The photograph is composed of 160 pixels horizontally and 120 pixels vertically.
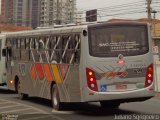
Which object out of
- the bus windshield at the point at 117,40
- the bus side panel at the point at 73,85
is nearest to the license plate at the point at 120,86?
the bus windshield at the point at 117,40

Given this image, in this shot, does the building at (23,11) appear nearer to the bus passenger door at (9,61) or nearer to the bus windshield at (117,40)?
the bus passenger door at (9,61)

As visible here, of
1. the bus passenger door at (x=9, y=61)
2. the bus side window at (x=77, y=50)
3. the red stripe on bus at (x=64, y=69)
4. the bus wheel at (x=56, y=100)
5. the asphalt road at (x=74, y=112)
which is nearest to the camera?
the asphalt road at (x=74, y=112)

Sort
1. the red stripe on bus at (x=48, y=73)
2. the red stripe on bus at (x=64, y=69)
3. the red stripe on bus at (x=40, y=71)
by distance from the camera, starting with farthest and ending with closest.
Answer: the red stripe on bus at (x=40, y=71)
the red stripe on bus at (x=48, y=73)
the red stripe on bus at (x=64, y=69)

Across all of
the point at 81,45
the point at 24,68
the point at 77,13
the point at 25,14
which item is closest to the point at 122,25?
the point at 81,45

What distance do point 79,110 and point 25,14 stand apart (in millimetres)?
39797

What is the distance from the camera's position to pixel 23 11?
5469 cm

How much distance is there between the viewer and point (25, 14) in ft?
177

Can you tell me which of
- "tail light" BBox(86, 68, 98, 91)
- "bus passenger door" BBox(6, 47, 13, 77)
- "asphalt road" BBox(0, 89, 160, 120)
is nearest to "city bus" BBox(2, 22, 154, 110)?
"tail light" BBox(86, 68, 98, 91)

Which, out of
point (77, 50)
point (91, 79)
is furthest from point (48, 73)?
point (91, 79)

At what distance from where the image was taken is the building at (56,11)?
47.1 meters

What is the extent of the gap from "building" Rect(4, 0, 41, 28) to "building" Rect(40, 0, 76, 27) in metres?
1.97

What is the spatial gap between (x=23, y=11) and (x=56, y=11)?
28.8ft

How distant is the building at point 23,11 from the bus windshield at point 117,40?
→ 39.2 m

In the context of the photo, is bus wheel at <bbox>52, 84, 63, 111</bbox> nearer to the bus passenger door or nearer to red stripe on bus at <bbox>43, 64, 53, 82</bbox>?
red stripe on bus at <bbox>43, 64, 53, 82</bbox>
